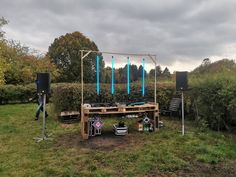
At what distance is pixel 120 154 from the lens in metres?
4.99

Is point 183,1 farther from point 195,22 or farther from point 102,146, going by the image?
point 102,146

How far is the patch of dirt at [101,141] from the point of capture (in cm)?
572

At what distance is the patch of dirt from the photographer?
5.72m

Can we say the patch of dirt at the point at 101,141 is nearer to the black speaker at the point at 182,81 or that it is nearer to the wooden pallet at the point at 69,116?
the black speaker at the point at 182,81

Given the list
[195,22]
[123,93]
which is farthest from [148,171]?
[195,22]

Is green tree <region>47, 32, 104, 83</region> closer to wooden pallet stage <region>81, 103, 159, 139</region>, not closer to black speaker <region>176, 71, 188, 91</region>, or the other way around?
wooden pallet stage <region>81, 103, 159, 139</region>

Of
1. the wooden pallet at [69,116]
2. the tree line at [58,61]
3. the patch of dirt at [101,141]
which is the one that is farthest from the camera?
the tree line at [58,61]

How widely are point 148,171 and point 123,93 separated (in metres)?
6.49

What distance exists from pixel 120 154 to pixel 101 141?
1.32 meters

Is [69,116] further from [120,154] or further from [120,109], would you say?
[120,154]

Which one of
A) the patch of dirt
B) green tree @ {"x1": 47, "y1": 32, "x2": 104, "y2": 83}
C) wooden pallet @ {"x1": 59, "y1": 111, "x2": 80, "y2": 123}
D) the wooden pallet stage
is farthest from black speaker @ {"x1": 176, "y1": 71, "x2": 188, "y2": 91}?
green tree @ {"x1": 47, "y1": 32, "x2": 104, "y2": 83}

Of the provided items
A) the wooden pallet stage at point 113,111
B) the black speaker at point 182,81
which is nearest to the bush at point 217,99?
the black speaker at point 182,81

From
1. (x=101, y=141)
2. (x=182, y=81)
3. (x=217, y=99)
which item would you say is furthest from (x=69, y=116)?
(x=217, y=99)

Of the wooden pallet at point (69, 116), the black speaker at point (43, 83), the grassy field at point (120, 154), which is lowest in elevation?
the grassy field at point (120, 154)
